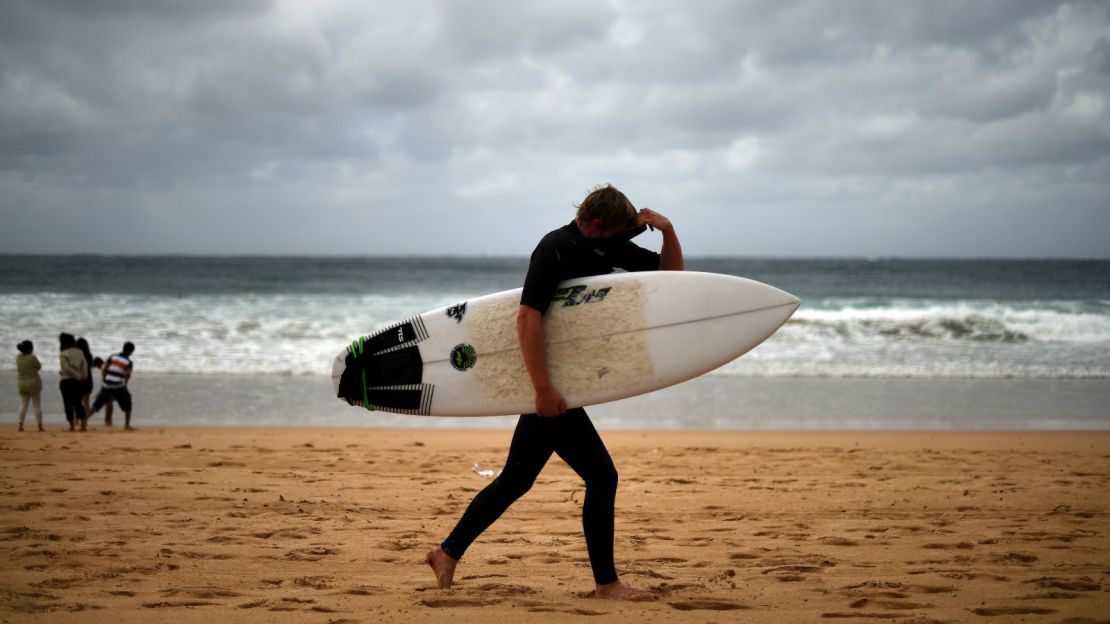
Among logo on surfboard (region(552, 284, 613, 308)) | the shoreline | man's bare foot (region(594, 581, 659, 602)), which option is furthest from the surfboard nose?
the shoreline

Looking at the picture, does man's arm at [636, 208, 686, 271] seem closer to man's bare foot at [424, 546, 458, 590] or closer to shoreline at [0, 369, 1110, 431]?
man's bare foot at [424, 546, 458, 590]

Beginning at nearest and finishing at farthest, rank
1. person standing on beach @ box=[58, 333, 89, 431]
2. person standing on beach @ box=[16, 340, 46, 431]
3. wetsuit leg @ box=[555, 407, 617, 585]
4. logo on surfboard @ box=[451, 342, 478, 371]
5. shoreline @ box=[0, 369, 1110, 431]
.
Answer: wetsuit leg @ box=[555, 407, 617, 585] < logo on surfboard @ box=[451, 342, 478, 371] < person standing on beach @ box=[16, 340, 46, 431] < person standing on beach @ box=[58, 333, 89, 431] < shoreline @ box=[0, 369, 1110, 431]

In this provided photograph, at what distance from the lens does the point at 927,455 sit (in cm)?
673

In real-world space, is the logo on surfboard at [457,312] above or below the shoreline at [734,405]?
above

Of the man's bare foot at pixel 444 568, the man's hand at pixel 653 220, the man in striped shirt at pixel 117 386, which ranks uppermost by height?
the man's hand at pixel 653 220

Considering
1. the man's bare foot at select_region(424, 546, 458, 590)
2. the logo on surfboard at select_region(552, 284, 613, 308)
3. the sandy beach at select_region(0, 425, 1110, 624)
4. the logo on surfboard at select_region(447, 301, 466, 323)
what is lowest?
the sandy beach at select_region(0, 425, 1110, 624)

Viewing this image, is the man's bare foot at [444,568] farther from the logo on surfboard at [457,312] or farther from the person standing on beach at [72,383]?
the person standing on beach at [72,383]

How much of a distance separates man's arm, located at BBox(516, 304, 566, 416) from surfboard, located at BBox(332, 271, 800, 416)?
0.24m

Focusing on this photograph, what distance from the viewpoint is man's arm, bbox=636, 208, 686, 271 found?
2875 mm

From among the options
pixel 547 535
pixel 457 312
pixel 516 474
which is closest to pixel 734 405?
pixel 547 535

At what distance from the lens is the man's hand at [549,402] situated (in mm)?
2676

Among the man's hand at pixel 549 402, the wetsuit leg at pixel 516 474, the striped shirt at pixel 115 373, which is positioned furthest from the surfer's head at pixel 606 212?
the striped shirt at pixel 115 373

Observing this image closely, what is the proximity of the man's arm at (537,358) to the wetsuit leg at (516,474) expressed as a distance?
0.14 meters

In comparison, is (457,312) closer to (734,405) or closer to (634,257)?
(634,257)
